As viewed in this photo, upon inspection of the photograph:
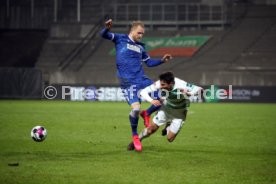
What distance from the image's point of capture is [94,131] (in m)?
16.8

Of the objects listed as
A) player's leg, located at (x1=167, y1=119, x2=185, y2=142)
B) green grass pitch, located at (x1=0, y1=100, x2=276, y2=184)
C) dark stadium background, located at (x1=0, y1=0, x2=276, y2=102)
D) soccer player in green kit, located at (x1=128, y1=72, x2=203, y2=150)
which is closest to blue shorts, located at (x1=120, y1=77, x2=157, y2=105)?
soccer player in green kit, located at (x1=128, y1=72, x2=203, y2=150)

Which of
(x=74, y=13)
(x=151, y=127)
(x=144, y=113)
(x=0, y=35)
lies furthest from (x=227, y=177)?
(x=0, y=35)

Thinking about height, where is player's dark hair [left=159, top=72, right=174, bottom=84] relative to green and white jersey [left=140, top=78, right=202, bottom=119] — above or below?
above

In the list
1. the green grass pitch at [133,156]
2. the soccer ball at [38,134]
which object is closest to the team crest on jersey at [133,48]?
the green grass pitch at [133,156]

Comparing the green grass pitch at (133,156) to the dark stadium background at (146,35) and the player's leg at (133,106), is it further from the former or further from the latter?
the dark stadium background at (146,35)

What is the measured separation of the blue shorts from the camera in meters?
12.8

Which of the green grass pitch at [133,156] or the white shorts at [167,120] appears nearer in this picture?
the green grass pitch at [133,156]

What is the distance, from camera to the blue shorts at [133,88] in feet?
41.9

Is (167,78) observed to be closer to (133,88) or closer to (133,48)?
(133,88)

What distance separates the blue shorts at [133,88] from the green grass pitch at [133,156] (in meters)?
1.05

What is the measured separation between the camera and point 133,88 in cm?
1301

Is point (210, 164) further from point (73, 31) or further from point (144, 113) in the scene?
point (73, 31)

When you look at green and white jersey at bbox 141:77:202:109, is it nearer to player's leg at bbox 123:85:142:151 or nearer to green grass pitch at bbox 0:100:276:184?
player's leg at bbox 123:85:142:151

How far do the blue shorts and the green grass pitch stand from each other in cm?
105
